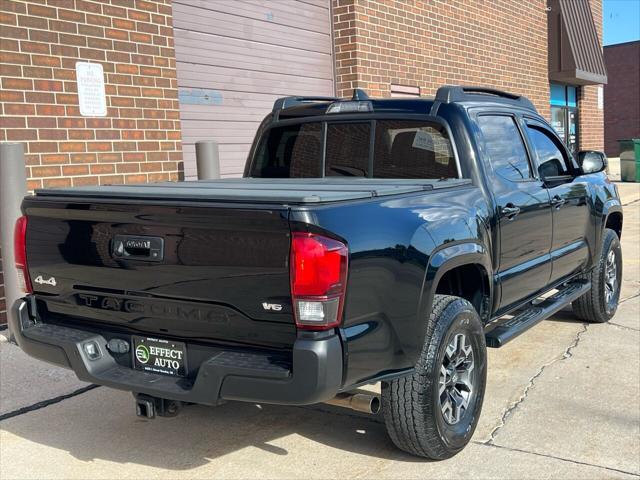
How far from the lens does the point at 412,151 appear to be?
4.50m

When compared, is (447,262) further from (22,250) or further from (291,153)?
(22,250)

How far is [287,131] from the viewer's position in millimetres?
5102

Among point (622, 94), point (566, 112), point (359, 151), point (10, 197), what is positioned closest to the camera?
point (359, 151)

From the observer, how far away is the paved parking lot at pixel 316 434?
3.66 metres

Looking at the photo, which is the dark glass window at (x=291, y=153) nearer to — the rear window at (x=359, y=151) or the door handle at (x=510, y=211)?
the rear window at (x=359, y=151)

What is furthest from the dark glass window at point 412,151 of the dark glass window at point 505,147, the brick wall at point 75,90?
the brick wall at point 75,90

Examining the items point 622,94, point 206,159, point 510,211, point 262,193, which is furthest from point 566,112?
point 622,94

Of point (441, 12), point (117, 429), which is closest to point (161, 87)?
point (117, 429)

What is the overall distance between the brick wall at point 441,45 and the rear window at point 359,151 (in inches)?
219

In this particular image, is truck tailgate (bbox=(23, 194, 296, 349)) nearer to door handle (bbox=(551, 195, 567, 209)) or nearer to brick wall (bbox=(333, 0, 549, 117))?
door handle (bbox=(551, 195, 567, 209))

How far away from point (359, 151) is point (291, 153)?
606mm

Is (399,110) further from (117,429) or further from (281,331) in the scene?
(117,429)

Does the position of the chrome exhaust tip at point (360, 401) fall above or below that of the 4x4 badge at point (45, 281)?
below

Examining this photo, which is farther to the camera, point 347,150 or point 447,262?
point 347,150
